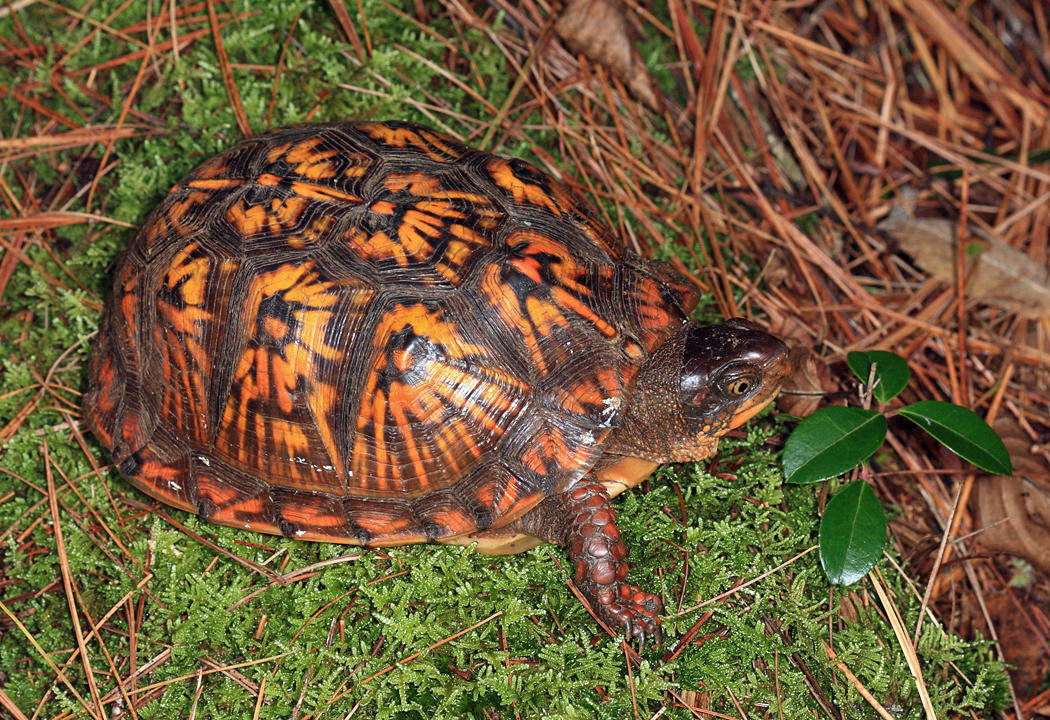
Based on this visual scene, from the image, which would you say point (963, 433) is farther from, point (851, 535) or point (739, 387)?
point (739, 387)

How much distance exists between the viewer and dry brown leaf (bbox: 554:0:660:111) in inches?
141

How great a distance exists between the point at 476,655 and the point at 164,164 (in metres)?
2.48

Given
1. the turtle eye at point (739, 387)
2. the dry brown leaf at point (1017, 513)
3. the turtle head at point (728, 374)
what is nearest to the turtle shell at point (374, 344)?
the turtle head at point (728, 374)

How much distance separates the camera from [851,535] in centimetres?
248

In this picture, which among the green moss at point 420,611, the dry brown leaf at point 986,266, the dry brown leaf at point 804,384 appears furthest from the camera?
the dry brown leaf at point 986,266

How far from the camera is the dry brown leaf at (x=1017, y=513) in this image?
285cm

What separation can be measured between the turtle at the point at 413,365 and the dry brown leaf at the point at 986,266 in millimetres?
1579

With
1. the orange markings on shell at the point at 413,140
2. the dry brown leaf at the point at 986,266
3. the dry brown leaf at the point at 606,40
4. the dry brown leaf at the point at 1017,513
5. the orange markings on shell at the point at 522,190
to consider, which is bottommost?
the dry brown leaf at the point at 1017,513

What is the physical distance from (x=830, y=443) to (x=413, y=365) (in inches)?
55.7

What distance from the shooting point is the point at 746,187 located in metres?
3.61

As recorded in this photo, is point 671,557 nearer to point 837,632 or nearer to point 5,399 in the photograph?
point 837,632

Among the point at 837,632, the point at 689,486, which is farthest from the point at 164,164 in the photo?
the point at 837,632

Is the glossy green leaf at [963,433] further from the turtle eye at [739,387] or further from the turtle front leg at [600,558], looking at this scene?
the turtle front leg at [600,558]

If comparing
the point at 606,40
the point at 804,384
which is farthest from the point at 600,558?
the point at 606,40
